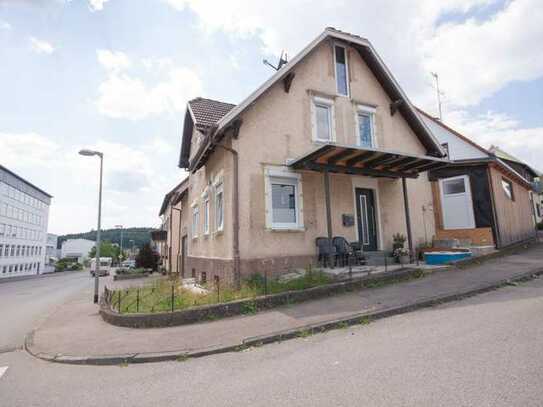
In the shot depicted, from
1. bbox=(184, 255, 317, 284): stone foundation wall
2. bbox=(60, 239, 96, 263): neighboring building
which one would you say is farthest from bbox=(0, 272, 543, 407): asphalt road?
bbox=(60, 239, 96, 263): neighboring building

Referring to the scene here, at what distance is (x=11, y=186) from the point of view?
2192 inches

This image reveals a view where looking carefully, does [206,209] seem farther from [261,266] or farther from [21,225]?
[21,225]

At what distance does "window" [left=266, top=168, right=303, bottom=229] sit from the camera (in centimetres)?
1052

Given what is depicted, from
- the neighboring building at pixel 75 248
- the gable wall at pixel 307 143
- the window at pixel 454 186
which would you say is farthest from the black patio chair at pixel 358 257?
the neighboring building at pixel 75 248

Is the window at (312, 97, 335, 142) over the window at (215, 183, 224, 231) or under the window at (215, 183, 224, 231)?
Result: over

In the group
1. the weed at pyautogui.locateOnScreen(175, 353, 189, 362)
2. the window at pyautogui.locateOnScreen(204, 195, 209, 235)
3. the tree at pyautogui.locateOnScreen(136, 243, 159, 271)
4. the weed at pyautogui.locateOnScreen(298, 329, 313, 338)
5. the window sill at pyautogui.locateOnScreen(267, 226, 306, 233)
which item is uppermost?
the window at pyautogui.locateOnScreen(204, 195, 209, 235)

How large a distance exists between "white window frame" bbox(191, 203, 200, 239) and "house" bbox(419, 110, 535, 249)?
11.1 metres

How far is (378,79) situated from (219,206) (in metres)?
8.50

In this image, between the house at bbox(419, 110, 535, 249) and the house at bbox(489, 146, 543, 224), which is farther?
the house at bbox(489, 146, 543, 224)

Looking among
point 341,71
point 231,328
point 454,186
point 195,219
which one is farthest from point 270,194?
point 454,186

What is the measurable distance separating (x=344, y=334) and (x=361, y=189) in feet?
24.3

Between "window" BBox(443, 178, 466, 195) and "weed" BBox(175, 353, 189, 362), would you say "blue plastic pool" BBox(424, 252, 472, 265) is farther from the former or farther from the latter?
"weed" BBox(175, 353, 189, 362)

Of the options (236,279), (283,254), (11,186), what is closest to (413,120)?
(283,254)

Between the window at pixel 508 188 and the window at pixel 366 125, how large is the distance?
8.39m
